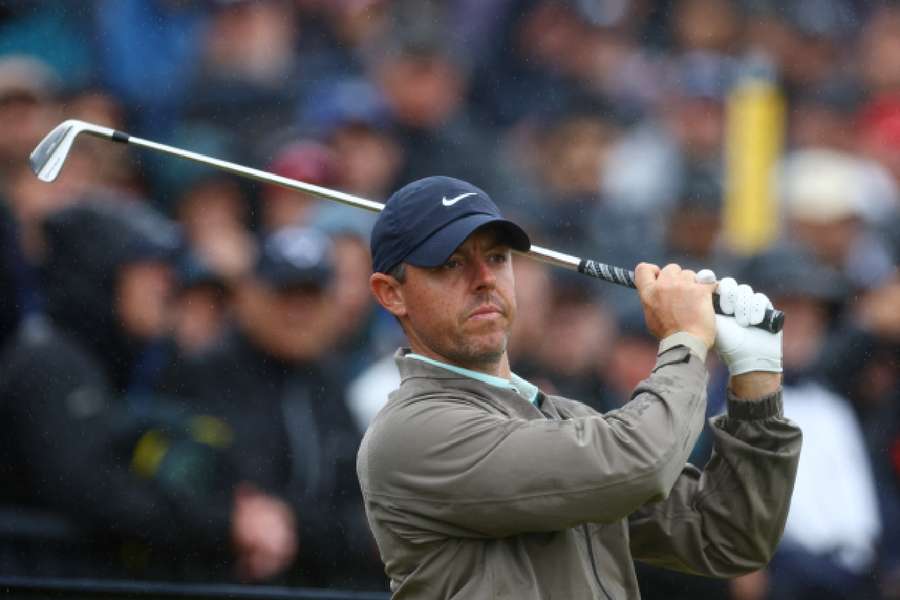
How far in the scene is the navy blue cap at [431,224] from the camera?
7.25ft

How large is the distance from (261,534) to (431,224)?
1.80 metres

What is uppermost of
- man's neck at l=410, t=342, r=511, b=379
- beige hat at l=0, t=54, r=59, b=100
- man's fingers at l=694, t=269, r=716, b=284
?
beige hat at l=0, t=54, r=59, b=100

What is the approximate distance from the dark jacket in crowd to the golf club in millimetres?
983

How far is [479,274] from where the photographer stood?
2.25 m

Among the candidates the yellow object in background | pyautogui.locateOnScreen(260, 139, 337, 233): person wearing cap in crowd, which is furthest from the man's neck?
the yellow object in background

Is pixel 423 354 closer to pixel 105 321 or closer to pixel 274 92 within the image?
pixel 105 321

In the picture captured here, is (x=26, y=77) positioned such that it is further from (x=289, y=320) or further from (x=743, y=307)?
(x=743, y=307)

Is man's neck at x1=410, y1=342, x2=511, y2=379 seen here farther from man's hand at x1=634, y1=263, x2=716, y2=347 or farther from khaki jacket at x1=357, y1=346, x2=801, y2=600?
man's hand at x1=634, y1=263, x2=716, y2=347

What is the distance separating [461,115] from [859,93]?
4.39 feet

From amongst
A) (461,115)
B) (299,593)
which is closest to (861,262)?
(461,115)

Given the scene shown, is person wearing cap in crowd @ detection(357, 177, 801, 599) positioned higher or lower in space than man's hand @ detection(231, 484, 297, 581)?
higher

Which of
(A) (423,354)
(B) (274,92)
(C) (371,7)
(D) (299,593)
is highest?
(C) (371,7)

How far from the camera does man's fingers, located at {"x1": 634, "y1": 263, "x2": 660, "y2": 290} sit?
89.5 inches

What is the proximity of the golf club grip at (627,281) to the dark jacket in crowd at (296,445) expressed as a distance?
1.58 meters
